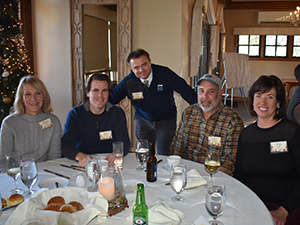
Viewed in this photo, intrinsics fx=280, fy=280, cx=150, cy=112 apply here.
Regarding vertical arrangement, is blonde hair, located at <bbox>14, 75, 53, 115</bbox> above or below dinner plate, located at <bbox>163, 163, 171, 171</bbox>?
above

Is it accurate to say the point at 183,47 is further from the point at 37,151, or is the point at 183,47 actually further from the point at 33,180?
the point at 33,180

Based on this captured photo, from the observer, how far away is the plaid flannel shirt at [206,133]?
6.93 ft

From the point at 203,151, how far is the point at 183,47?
2512mm

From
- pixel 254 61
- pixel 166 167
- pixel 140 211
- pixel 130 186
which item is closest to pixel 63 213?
pixel 140 211

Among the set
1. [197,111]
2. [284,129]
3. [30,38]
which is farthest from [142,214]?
[30,38]

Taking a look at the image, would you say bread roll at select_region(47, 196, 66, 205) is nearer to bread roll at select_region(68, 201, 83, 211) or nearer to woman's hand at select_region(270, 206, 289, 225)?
bread roll at select_region(68, 201, 83, 211)

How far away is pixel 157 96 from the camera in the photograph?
3.08 meters

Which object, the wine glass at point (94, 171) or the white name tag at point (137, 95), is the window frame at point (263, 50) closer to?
the white name tag at point (137, 95)

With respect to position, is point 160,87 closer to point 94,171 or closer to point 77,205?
point 94,171

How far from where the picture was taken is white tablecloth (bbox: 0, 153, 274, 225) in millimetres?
1222

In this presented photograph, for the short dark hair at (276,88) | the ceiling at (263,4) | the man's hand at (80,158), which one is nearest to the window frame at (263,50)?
the ceiling at (263,4)

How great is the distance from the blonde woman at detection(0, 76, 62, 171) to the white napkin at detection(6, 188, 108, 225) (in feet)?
3.49

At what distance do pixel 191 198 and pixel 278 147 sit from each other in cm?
74

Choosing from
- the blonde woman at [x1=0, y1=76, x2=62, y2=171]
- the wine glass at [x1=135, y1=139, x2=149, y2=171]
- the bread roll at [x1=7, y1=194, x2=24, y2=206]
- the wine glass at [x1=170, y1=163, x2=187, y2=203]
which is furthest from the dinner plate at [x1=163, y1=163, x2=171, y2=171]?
the blonde woman at [x1=0, y1=76, x2=62, y2=171]
